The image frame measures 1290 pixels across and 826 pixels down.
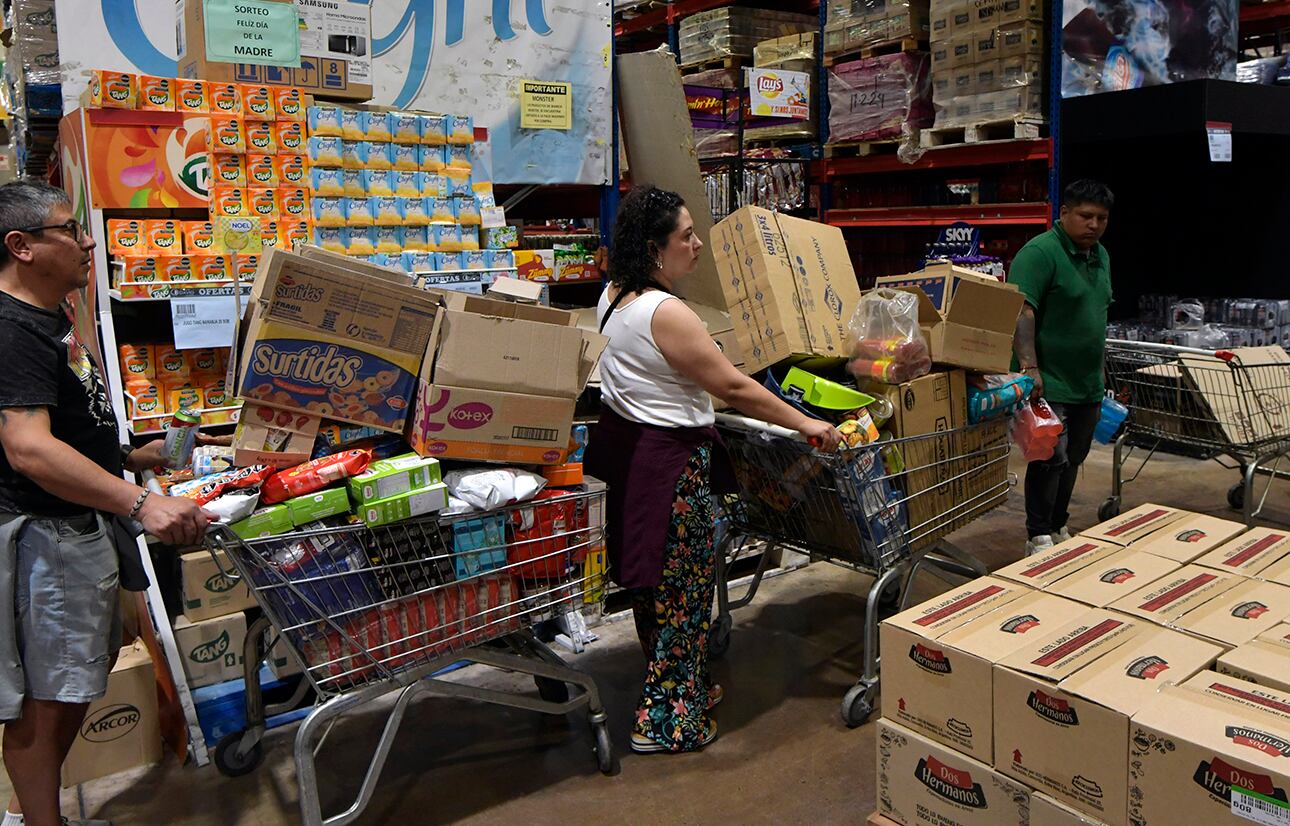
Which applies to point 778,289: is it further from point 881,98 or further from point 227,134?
point 881,98

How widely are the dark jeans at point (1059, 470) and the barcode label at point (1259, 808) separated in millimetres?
3255

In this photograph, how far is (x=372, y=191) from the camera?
388 centimetres

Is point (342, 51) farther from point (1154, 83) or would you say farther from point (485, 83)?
point (1154, 83)

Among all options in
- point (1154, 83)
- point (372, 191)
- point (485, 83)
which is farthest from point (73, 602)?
point (1154, 83)

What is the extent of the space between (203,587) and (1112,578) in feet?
8.98

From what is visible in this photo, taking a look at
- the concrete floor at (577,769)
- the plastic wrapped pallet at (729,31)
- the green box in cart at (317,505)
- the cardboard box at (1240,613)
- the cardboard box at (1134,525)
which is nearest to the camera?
the cardboard box at (1240,613)

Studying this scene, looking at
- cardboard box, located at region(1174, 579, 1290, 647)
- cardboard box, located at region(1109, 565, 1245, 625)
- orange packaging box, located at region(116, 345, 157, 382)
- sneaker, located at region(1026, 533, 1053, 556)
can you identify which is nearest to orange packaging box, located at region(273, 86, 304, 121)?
orange packaging box, located at region(116, 345, 157, 382)

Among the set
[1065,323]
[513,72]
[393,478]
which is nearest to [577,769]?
[393,478]

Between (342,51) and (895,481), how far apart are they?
2644mm

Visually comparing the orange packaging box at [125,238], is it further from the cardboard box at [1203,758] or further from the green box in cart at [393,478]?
the cardboard box at [1203,758]

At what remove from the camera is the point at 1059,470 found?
4.80m

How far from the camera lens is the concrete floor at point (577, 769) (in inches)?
118

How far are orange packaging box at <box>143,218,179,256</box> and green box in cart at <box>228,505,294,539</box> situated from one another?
135 centimetres

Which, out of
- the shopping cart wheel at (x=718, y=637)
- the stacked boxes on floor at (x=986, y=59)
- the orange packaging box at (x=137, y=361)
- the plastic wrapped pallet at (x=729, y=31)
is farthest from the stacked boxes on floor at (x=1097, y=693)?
the plastic wrapped pallet at (x=729, y=31)
